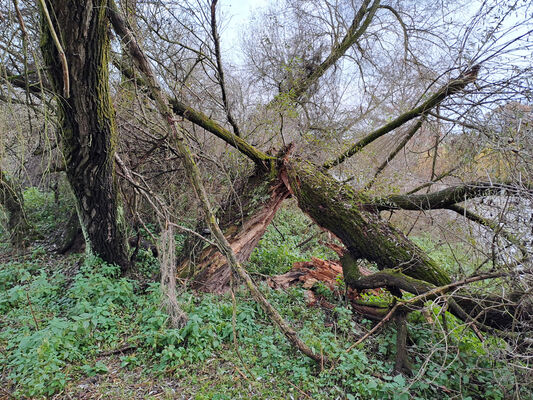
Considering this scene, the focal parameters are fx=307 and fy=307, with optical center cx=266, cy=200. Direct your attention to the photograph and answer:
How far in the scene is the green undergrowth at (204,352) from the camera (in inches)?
101

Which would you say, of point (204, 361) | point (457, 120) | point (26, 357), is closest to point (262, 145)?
point (457, 120)

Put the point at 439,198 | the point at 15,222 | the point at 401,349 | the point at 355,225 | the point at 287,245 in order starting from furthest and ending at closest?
the point at 287,245 → the point at 15,222 → the point at 355,225 → the point at 439,198 → the point at 401,349

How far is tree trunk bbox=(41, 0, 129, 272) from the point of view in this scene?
2.79 meters

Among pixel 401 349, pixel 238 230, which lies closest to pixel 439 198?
pixel 401 349

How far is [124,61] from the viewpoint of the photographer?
4117mm

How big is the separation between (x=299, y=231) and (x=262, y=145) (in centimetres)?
301

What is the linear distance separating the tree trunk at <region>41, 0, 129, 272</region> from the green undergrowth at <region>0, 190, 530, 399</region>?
19.9 inches

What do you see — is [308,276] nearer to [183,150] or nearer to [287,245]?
[287,245]

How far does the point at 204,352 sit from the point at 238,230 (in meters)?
2.04

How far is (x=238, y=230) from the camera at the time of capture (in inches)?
185

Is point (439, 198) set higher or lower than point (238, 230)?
higher

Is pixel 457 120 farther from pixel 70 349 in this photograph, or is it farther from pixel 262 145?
pixel 70 349

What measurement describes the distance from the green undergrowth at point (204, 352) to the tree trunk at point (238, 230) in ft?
1.33

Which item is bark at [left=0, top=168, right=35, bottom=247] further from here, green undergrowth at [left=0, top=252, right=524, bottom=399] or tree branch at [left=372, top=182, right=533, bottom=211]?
tree branch at [left=372, top=182, right=533, bottom=211]
